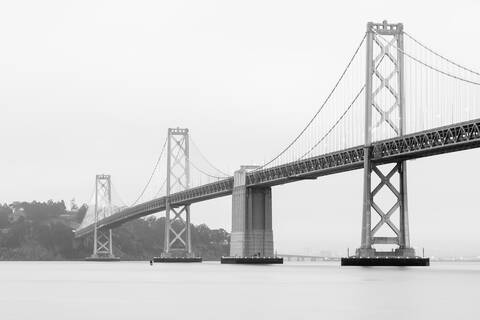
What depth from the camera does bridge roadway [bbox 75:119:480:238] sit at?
216 ft

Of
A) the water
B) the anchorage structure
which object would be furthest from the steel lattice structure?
the water

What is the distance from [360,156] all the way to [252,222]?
23161mm

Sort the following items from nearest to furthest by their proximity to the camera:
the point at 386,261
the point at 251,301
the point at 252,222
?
the point at 251,301, the point at 386,261, the point at 252,222

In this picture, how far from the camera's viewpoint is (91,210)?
193m

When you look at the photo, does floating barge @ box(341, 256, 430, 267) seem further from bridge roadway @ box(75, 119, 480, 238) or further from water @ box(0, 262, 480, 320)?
water @ box(0, 262, 480, 320)

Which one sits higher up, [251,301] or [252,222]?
[252,222]

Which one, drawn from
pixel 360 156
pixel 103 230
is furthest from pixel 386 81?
pixel 103 230

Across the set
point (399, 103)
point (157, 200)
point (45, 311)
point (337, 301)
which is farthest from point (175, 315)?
point (157, 200)

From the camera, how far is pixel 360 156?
77000 millimetres

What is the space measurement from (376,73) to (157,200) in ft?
173

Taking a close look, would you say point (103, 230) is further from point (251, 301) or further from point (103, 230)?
point (251, 301)

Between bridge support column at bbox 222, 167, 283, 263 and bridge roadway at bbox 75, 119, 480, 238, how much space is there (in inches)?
54.0

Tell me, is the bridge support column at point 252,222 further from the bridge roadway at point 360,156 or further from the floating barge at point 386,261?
the floating barge at point 386,261

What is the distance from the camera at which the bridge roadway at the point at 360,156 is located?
65750mm
